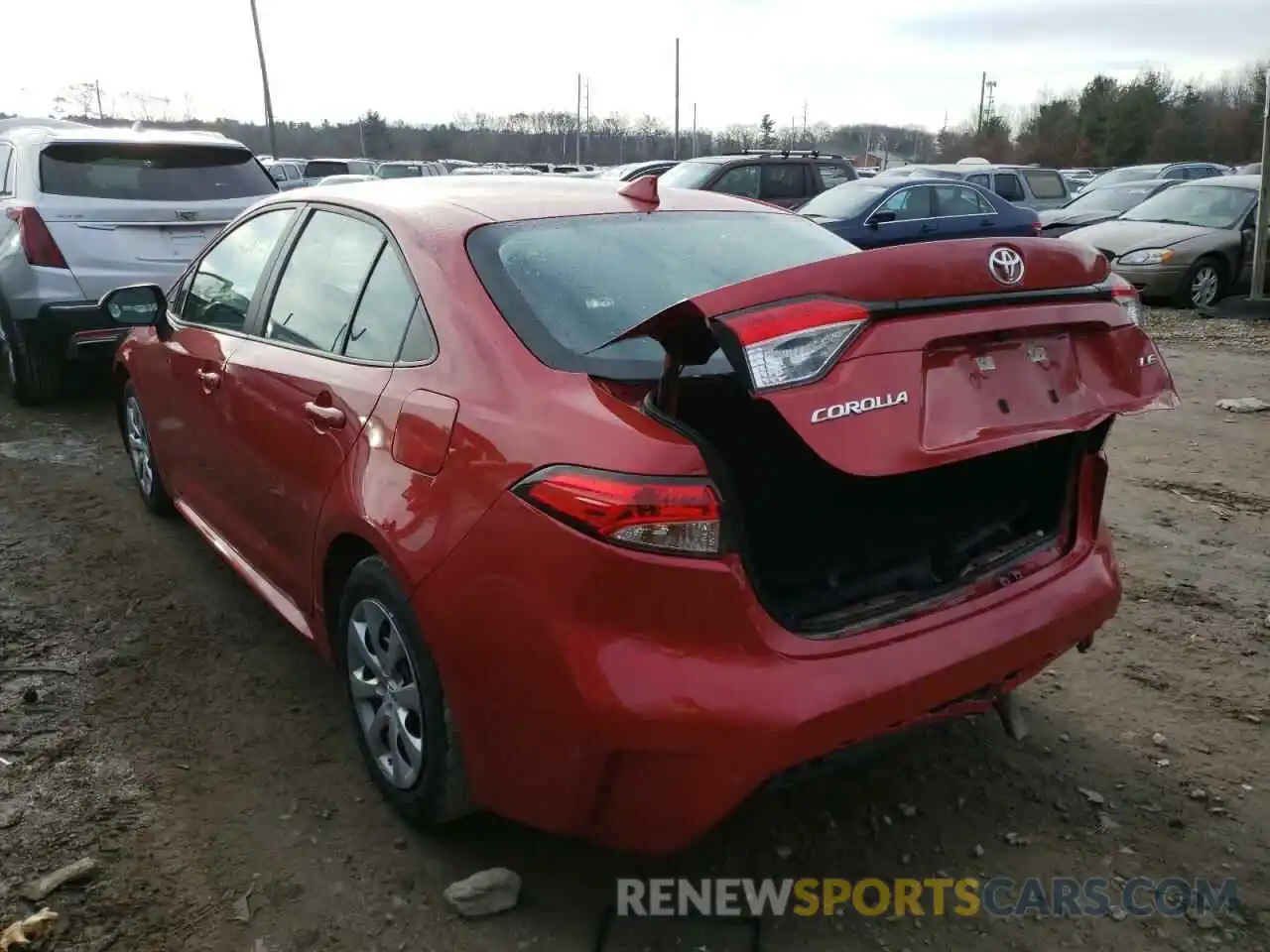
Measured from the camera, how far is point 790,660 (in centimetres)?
204

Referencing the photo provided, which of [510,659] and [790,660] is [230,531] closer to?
[510,659]

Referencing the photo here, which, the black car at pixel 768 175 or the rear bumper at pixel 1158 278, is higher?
the black car at pixel 768 175

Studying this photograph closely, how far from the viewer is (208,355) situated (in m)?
3.62

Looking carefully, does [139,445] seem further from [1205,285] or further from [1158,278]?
[1205,285]

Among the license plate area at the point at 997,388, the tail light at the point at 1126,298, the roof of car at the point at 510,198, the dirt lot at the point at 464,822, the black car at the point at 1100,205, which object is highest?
the roof of car at the point at 510,198

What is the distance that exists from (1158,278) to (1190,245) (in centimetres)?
52

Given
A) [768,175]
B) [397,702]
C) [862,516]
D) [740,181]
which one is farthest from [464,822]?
[768,175]

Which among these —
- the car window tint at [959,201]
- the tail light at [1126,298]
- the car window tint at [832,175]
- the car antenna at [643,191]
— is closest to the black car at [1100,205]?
the car window tint at [959,201]

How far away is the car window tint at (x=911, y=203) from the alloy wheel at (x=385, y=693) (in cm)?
1057

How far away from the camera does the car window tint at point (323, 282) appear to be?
9.55ft

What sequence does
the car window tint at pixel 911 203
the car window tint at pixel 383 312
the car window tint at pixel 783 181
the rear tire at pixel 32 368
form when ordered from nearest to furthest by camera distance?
the car window tint at pixel 383 312 → the rear tire at pixel 32 368 → the car window tint at pixel 911 203 → the car window tint at pixel 783 181

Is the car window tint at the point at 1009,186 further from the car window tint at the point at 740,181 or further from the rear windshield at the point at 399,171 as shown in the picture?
the rear windshield at the point at 399,171

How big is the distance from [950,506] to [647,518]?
1.15 m

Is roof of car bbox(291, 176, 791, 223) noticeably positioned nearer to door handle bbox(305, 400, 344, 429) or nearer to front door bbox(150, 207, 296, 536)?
front door bbox(150, 207, 296, 536)
